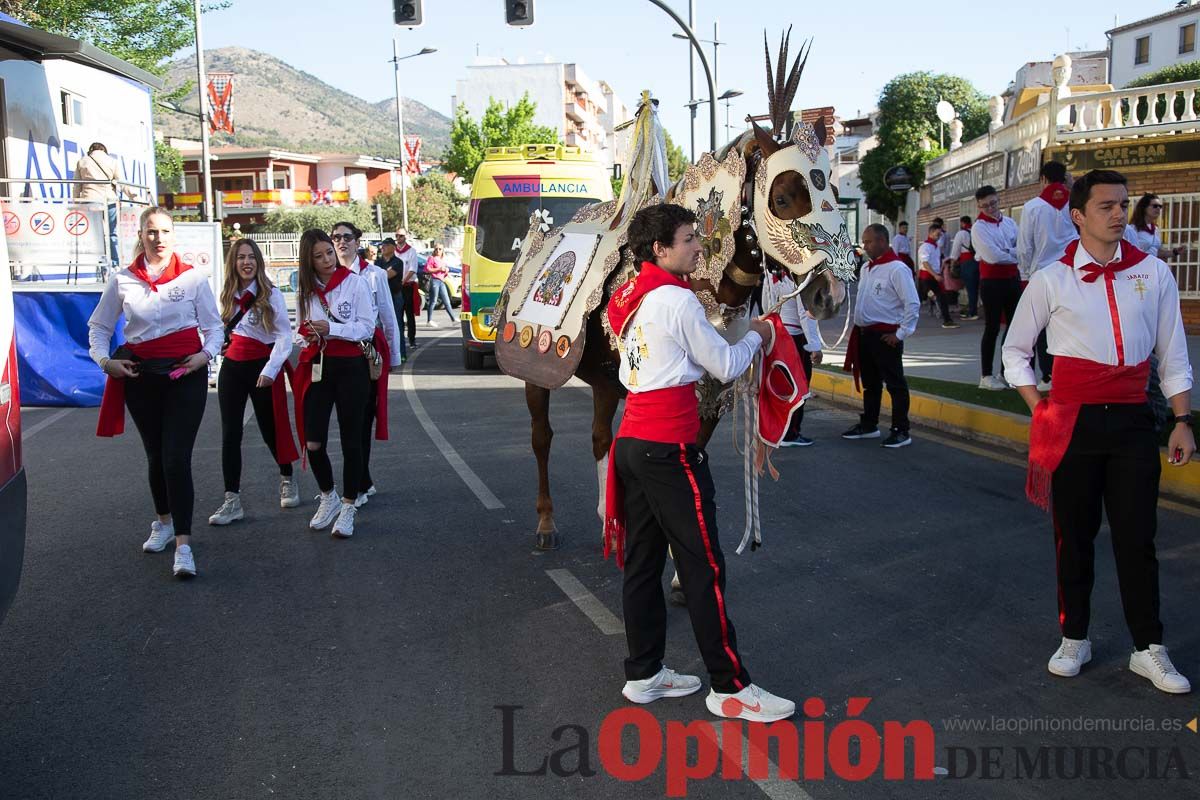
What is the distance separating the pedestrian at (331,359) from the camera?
6969 millimetres

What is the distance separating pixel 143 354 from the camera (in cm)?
624

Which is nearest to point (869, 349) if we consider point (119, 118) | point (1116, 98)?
point (1116, 98)

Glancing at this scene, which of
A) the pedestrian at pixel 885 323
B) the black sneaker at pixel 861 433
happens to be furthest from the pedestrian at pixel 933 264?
the pedestrian at pixel 885 323

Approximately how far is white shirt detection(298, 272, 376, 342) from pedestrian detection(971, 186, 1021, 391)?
6851 millimetres

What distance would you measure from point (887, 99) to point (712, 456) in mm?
43308

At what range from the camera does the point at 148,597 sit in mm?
5758

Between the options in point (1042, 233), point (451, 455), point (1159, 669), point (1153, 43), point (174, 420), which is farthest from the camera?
point (1153, 43)

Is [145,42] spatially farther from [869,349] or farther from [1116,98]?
[869,349]

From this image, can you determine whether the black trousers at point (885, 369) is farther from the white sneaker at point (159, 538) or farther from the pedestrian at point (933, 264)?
the pedestrian at point (933, 264)

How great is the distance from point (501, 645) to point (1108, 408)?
2.86 meters

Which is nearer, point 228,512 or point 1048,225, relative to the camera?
point 228,512

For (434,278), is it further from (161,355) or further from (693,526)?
(693,526)

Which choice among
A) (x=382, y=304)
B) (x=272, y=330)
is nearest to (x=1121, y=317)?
(x=382, y=304)

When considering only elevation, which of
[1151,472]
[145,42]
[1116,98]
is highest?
[145,42]
